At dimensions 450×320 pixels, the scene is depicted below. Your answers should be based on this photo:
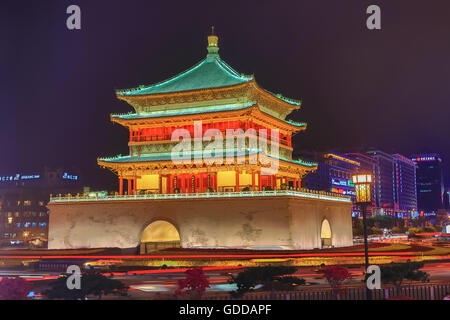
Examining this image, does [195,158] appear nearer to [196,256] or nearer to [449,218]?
[196,256]

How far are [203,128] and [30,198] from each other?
237 ft

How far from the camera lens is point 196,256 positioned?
4116cm

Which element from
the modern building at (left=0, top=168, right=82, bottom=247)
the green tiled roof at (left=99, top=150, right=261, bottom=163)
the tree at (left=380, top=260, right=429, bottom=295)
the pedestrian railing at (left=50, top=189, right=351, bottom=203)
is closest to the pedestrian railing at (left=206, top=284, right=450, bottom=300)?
the tree at (left=380, top=260, right=429, bottom=295)

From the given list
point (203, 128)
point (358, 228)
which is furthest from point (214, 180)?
point (358, 228)

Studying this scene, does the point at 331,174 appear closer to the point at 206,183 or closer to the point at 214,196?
the point at 206,183

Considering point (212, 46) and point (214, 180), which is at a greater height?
point (212, 46)

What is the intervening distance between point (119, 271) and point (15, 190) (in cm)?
8801

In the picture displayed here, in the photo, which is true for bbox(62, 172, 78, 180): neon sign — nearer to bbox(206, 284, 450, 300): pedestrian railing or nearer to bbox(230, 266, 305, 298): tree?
bbox(230, 266, 305, 298): tree

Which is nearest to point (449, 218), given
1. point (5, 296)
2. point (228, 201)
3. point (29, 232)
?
point (29, 232)

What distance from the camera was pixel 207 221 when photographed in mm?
46812

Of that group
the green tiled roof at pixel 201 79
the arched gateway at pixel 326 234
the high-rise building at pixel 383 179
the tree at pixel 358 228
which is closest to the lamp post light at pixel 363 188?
the green tiled roof at pixel 201 79

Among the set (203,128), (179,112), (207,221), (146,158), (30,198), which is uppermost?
(179,112)

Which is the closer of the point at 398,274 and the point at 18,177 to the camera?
the point at 398,274

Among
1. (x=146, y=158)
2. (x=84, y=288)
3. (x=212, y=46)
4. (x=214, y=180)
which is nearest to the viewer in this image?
(x=84, y=288)
